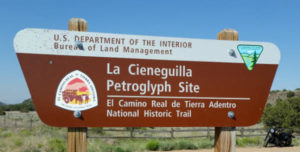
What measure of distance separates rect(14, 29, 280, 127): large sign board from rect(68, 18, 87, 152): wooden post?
0.27ft

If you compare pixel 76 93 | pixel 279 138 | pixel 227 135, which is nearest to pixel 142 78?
pixel 76 93

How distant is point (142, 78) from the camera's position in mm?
2727

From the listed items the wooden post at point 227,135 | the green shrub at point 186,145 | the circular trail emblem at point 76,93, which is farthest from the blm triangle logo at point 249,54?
the green shrub at point 186,145

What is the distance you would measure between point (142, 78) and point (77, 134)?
2.74 ft

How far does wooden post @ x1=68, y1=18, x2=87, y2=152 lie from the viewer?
270 centimetres

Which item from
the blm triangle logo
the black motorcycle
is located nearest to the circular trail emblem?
the blm triangle logo

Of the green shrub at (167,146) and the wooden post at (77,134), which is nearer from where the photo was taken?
the wooden post at (77,134)

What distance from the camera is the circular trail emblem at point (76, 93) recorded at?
8.50ft

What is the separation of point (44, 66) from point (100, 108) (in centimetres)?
65

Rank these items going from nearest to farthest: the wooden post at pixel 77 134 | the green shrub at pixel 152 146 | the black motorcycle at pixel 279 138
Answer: the wooden post at pixel 77 134 → the green shrub at pixel 152 146 → the black motorcycle at pixel 279 138

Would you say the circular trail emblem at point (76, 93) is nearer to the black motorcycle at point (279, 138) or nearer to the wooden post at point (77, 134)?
the wooden post at point (77, 134)

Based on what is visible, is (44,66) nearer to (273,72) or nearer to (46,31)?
(46,31)

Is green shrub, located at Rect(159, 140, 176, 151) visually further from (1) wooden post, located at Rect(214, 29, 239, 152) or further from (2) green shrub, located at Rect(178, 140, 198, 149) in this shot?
(1) wooden post, located at Rect(214, 29, 239, 152)

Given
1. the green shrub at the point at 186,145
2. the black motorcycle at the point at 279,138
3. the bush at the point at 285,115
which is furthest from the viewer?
the bush at the point at 285,115
